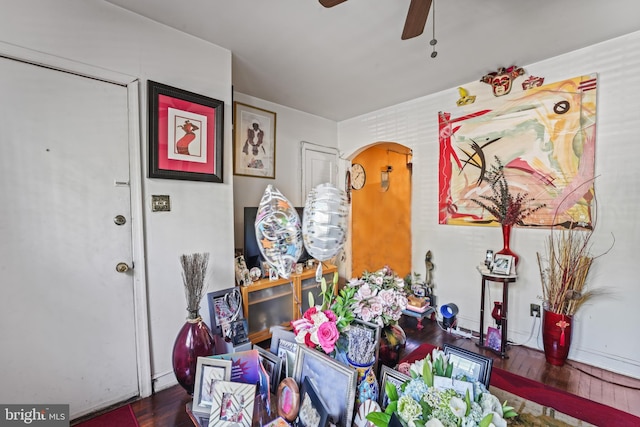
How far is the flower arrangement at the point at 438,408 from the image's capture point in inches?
24.7

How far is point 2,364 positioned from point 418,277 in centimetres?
341

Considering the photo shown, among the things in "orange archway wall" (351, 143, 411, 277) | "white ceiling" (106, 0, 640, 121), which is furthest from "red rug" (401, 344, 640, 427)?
"orange archway wall" (351, 143, 411, 277)

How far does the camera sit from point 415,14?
137 cm

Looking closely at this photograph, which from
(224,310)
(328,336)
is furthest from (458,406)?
(224,310)

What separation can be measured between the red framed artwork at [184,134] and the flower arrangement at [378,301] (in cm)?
155

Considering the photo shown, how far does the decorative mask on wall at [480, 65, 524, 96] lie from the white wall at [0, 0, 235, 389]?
246 centimetres

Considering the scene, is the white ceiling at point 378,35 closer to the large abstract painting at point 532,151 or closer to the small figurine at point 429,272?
the large abstract painting at point 532,151

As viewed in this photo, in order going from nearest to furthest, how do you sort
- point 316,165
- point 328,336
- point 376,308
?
1. point 328,336
2. point 376,308
3. point 316,165

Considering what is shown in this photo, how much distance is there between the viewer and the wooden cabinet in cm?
262

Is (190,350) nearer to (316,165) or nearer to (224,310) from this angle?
(224,310)

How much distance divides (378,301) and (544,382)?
6.50 ft

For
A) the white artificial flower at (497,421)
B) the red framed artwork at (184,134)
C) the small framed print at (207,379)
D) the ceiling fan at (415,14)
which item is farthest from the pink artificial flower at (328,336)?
the red framed artwork at (184,134)

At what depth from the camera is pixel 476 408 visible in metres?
0.65

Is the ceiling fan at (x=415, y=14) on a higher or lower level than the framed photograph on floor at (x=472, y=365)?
higher
